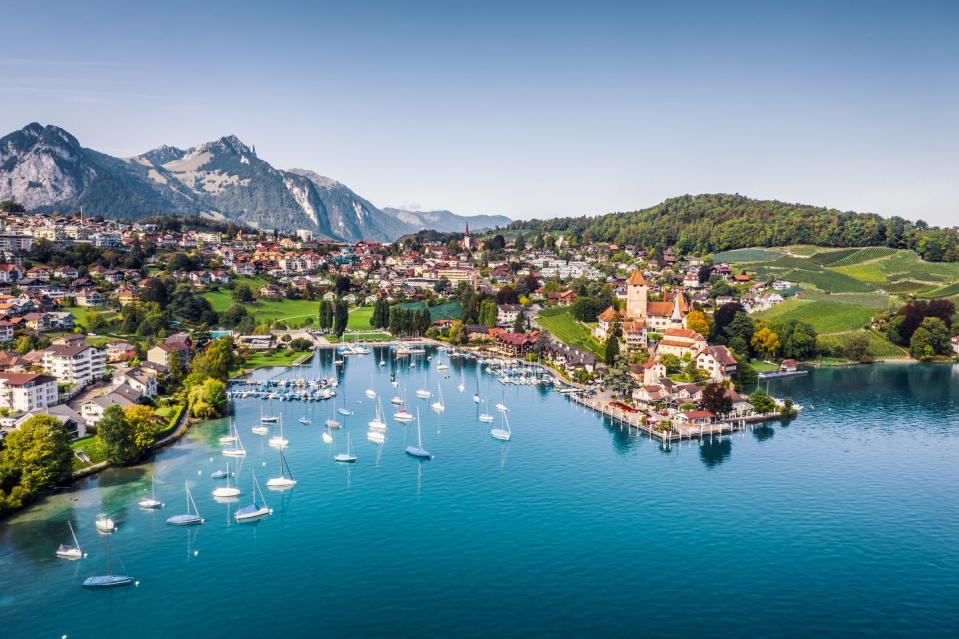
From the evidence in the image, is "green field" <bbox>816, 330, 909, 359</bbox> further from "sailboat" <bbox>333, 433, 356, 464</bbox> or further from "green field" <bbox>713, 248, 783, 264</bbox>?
"sailboat" <bbox>333, 433, 356, 464</bbox>

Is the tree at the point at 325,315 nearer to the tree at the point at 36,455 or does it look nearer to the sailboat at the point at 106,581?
the tree at the point at 36,455

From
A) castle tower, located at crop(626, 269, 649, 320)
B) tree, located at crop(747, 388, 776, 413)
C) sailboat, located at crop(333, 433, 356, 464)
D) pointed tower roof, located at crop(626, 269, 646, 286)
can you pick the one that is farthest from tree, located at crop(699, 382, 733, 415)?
pointed tower roof, located at crop(626, 269, 646, 286)

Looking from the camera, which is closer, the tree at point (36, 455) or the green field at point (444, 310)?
the tree at point (36, 455)

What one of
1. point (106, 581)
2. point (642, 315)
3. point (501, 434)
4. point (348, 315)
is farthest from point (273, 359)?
point (106, 581)

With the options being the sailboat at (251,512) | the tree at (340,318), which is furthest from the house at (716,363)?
the tree at (340,318)

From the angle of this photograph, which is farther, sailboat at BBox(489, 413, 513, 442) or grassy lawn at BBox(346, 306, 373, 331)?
grassy lawn at BBox(346, 306, 373, 331)

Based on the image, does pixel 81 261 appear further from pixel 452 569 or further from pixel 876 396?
pixel 876 396

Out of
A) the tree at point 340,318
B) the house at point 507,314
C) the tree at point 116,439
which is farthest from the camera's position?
the house at point 507,314
